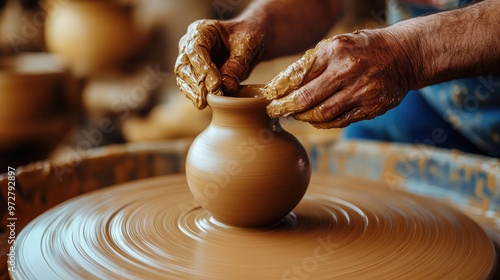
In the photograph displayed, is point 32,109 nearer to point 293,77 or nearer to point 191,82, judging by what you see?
point 191,82

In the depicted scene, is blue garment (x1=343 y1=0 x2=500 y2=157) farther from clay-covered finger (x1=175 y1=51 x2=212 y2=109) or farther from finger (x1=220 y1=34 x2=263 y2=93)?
clay-covered finger (x1=175 y1=51 x2=212 y2=109)

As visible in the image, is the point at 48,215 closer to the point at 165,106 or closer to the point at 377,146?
the point at 377,146

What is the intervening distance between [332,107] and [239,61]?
32 cm

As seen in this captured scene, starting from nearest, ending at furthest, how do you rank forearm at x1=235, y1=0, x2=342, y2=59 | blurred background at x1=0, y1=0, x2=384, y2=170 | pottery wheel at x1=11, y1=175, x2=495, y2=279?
pottery wheel at x1=11, y1=175, x2=495, y2=279 < forearm at x1=235, y1=0, x2=342, y2=59 < blurred background at x1=0, y1=0, x2=384, y2=170

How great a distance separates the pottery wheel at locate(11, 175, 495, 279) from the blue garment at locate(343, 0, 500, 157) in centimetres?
53

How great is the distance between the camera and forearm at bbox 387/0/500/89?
121cm

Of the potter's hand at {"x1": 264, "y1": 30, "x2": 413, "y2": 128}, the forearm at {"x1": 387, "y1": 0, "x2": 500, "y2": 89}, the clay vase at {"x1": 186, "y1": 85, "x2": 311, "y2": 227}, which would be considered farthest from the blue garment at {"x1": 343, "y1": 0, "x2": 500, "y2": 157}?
the clay vase at {"x1": 186, "y1": 85, "x2": 311, "y2": 227}

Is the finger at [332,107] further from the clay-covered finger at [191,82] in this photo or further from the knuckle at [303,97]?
the clay-covered finger at [191,82]

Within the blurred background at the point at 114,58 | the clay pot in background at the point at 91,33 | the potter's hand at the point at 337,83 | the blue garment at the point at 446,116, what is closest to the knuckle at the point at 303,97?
the potter's hand at the point at 337,83

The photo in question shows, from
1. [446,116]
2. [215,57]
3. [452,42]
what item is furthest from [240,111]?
[446,116]

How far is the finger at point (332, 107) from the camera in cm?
110

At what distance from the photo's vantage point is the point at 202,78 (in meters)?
1.19

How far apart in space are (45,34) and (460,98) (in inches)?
118

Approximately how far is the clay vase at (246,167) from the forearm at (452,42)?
0.33 metres
